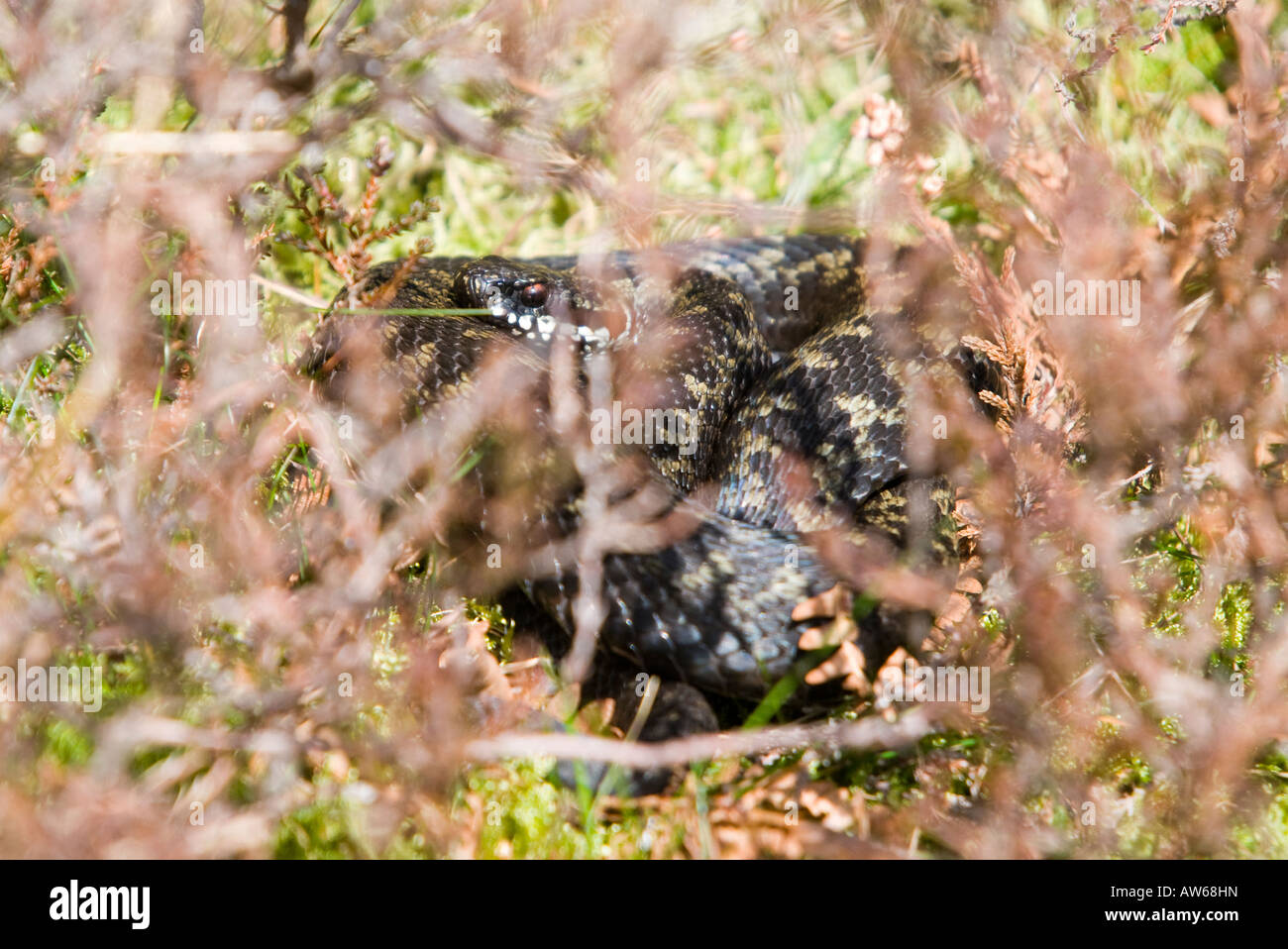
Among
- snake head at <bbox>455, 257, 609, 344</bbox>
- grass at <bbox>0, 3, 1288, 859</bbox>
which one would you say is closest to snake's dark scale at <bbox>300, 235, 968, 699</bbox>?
snake head at <bbox>455, 257, 609, 344</bbox>

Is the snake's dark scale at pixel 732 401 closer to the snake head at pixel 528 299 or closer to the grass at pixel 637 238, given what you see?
the snake head at pixel 528 299

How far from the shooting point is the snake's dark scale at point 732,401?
4246 mm

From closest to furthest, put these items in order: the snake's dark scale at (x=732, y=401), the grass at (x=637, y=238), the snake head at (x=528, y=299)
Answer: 1. the grass at (x=637, y=238)
2. the snake's dark scale at (x=732, y=401)
3. the snake head at (x=528, y=299)

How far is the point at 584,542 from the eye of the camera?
397cm

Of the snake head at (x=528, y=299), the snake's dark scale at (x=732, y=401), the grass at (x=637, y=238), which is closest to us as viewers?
the grass at (x=637, y=238)

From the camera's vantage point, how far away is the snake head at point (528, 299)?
6.04 m

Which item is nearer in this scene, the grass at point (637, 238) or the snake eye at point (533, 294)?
the grass at point (637, 238)

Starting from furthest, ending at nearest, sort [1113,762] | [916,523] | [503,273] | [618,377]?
[503,273], [618,377], [916,523], [1113,762]

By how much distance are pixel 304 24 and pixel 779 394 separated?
360 centimetres

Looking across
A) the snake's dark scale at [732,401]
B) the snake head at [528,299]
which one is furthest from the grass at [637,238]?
the snake head at [528,299]

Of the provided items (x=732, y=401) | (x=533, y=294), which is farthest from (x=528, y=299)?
(x=732, y=401)

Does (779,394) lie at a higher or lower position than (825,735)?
higher
